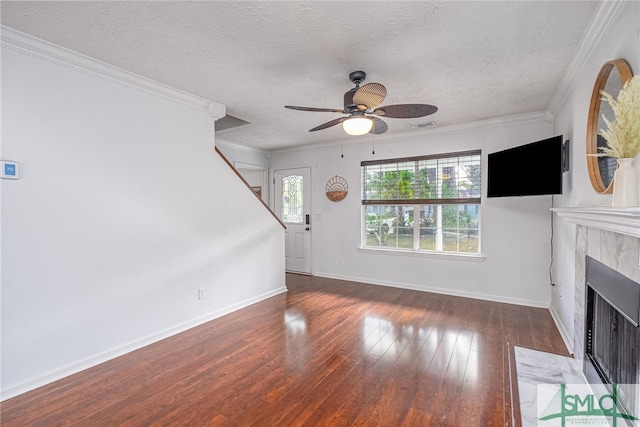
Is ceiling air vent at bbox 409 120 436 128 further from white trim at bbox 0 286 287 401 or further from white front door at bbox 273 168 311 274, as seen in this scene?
white trim at bbox 0 286 287 401

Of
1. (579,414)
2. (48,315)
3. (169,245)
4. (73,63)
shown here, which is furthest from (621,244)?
(73,63)

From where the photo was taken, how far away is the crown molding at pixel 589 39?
1668 millimetres

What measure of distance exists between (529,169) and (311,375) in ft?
9.78

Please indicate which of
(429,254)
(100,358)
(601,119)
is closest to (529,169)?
(601,119)

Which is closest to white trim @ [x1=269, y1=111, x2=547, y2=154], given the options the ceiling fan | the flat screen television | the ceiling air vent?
the ceiling air vent

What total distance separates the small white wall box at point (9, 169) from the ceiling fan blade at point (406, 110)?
102 inches

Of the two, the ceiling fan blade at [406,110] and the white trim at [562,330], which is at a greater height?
the ceiling fan blade at [406,110]

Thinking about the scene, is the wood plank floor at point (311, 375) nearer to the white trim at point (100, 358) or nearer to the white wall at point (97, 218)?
the white trim at point (100, 358)

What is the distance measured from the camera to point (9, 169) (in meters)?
1.96

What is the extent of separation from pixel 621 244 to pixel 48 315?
3.61 m

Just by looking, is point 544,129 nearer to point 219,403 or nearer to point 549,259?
point 549,259

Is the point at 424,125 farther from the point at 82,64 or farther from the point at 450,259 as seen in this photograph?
the point at 82,64

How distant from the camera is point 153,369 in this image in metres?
2.30

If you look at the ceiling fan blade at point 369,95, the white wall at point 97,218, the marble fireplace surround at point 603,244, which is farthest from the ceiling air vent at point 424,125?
the white wall at point 97,218
